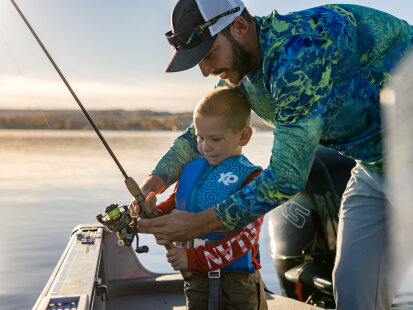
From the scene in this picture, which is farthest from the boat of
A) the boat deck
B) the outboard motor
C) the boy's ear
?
the boy's ear

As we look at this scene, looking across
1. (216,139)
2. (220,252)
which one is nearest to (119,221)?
(220,252)

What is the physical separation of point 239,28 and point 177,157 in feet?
2.42

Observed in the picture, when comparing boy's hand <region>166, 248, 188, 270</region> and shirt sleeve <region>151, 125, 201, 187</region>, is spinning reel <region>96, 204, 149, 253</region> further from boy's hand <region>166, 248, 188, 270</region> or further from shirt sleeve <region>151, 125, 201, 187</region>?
shirt sleeve <region>151, 125, 201, 187</region>

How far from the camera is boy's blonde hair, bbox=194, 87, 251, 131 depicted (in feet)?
7.12

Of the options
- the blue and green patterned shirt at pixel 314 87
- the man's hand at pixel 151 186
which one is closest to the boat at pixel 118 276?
the man's hand at pixel 151 186

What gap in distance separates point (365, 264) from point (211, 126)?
2.68ft

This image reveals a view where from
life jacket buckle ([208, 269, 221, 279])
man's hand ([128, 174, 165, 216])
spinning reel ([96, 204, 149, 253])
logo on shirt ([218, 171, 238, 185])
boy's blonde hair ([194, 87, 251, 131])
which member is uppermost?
boy's blonde hair ([194, 87, 251, 131])

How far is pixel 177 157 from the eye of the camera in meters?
2.48

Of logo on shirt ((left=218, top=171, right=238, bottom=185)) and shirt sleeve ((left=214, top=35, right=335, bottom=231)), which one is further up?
shirt sleeve ((left=214, top=35, right=335, bottom=231))


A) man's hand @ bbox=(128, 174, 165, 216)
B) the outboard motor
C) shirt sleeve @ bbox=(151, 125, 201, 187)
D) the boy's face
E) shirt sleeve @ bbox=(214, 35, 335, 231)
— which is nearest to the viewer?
shirt sleeve @ bbox=(214, 35, 335, 231)

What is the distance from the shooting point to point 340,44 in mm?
1937

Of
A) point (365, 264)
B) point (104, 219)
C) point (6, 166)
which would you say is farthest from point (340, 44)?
point (6, 166)

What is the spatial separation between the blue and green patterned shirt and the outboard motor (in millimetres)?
1154

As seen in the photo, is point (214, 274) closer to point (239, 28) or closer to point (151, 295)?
point (239, 28)
